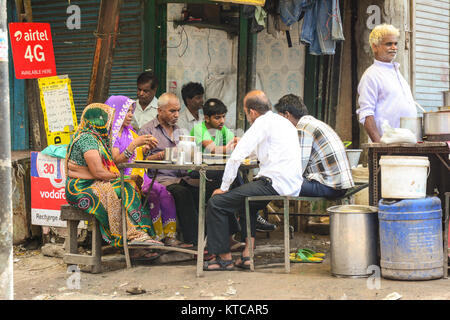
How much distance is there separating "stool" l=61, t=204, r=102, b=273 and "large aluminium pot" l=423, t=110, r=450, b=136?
119 inches

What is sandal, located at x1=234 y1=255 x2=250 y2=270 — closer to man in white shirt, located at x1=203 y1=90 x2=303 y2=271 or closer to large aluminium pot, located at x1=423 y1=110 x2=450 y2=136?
man in white shirt, located at x1=203 y1=90 x2=303 y2=271

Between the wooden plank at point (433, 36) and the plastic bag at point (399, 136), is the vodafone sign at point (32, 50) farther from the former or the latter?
the wooden plank at point (433, 36)

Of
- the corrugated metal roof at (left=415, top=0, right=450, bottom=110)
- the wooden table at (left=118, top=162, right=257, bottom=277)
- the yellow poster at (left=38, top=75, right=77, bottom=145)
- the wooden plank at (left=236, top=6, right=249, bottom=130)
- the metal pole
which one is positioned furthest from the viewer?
the corrugated metal roof at (left=415, top=0, right=450, bottom=110)

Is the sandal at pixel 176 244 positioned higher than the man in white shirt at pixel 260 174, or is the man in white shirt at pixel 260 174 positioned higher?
the man in white shirt at pixel 260 174

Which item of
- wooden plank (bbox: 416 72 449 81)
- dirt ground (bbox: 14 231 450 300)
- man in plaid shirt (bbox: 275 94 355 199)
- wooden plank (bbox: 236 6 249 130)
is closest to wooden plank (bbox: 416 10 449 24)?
wooden plank (bbox: 416 72 449 81)

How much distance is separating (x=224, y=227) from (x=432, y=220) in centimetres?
175

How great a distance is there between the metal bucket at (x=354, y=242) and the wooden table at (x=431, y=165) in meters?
0.30

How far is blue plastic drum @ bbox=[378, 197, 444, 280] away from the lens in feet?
16.7

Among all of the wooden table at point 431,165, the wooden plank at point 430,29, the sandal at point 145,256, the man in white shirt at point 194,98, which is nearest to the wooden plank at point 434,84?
the wooden plank at point 430,29

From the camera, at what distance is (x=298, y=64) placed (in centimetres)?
898

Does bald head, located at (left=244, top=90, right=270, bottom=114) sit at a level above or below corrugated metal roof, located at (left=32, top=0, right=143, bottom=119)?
below

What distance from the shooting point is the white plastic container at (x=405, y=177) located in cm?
511
